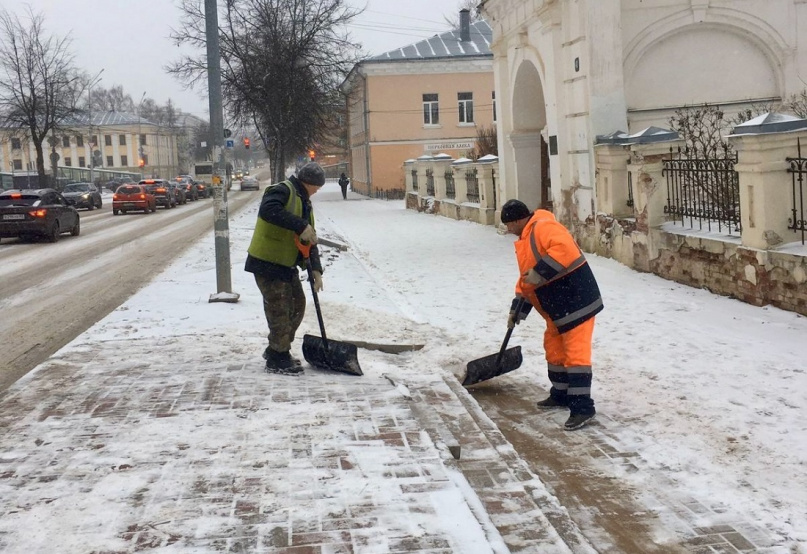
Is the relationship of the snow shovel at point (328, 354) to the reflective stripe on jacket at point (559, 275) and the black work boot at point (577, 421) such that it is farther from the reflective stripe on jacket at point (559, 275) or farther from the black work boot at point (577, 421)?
the black work boot at point (577, 421)

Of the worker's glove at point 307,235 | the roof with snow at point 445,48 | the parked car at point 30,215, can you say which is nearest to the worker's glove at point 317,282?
the worker's glove at point 307,235

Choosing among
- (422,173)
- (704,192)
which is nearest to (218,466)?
(704,192)

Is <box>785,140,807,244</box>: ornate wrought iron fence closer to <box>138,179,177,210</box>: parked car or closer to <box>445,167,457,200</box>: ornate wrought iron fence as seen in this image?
<box>445,167,457,200</box>: ornate wrought iron fence

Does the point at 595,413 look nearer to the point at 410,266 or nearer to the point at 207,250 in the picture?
the point at 410,266

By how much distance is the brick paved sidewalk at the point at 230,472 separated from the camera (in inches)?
142

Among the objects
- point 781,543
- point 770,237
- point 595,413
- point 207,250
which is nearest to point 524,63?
point 207,250

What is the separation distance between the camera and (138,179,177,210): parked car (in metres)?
42.3

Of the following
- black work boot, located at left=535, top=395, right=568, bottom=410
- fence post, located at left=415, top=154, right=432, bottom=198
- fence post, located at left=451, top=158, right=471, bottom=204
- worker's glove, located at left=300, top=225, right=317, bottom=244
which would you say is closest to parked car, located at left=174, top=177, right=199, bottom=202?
fence post, located at left=415, top=154, right=432, bottom=198

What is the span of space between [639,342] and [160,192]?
1477 inches

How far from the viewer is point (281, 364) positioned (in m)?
6.73

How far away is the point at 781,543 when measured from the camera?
3.85 metres

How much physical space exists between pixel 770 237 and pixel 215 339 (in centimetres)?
604

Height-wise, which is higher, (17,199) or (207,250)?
(17,199)

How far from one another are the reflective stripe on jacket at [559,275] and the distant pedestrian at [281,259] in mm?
1663
